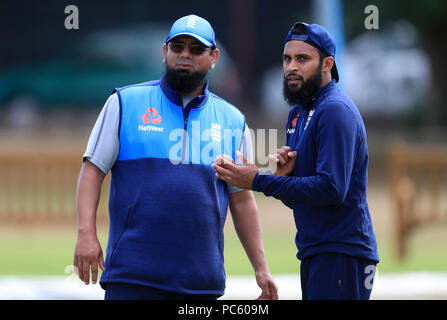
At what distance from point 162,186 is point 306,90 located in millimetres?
1015

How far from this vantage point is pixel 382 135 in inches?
1019

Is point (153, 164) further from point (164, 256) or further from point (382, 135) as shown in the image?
point (382, 135)

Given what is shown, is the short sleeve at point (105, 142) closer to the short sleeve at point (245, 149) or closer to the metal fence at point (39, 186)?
the short sleeve at point (245, 149)

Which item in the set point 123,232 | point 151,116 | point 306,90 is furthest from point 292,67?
point 123,232

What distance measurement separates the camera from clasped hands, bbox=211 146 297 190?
5.02m

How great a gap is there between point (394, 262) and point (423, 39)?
14.2m

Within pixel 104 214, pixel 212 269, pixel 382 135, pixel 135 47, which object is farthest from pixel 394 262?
pixel 135 47

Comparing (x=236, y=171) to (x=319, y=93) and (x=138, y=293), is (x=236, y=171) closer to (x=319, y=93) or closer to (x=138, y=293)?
(x=319, y=93)

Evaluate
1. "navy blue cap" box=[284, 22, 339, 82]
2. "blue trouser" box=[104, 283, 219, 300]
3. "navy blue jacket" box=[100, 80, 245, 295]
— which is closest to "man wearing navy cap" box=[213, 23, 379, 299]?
"navy blue cap" box=[284, 22, 339, 82]

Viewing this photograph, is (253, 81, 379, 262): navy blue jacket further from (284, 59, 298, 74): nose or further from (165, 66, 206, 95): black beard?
(165, 66, 206, 95): black beard

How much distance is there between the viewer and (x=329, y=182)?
471 cm

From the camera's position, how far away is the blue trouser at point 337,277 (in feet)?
15.9

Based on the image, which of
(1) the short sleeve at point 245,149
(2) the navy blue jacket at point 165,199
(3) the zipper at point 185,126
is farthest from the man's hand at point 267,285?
(3) the zipper at point 185,126

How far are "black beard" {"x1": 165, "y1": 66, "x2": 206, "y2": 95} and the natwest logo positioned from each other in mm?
201
